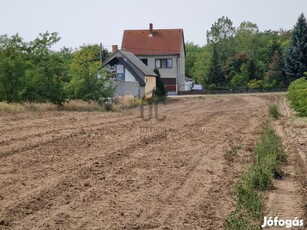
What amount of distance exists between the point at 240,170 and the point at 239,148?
3425 mm

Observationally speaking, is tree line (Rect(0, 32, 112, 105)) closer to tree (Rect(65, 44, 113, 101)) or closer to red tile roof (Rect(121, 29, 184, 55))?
tree (Rect(65, 44, 113, 101))

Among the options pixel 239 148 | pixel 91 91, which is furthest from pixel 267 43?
pixel 239 148

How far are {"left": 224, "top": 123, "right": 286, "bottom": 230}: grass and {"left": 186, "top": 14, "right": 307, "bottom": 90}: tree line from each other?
55155 mm

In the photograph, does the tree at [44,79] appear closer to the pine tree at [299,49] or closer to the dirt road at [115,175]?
the dirt road at [115,175]

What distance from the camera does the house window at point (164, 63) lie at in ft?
247

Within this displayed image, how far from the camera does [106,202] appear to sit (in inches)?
351

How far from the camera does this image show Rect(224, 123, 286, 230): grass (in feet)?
25.7

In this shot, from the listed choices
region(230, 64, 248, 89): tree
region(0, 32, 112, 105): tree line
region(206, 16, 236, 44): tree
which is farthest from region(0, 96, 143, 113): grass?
region(206, 16, 236, 44): tree

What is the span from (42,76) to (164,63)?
4683cm

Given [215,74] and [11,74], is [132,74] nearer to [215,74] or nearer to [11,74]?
[11,74]

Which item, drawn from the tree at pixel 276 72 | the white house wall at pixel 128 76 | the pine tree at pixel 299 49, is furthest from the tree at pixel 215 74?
the white house wall at pixel 128 76

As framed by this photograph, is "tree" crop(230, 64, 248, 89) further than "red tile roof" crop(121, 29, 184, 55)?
Yes

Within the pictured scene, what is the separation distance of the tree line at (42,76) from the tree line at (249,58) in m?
39.5

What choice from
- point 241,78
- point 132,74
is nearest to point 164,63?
point 241,78
